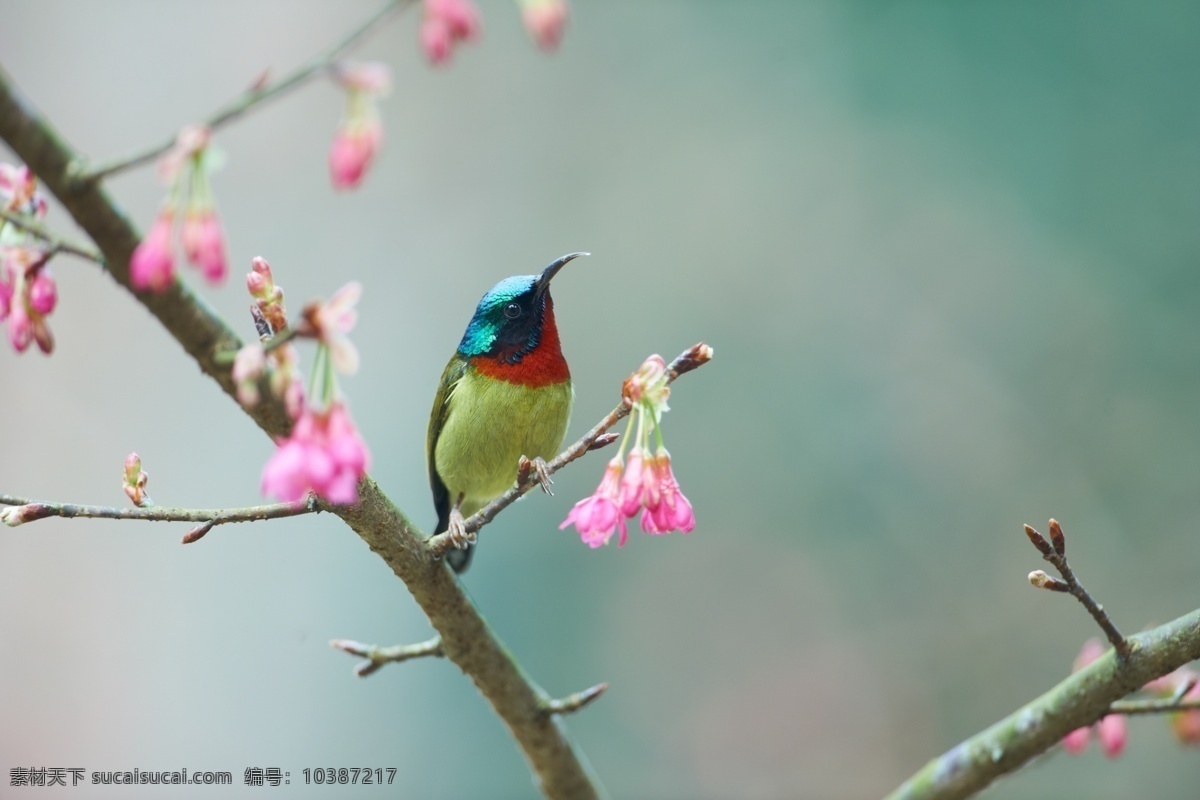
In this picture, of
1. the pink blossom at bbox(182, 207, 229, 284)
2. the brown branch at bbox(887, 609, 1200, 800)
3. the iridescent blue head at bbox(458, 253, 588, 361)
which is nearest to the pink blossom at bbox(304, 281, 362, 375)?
the pink blossom at bbox(182, 207, 229, 284)

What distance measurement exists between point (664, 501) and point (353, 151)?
0.69m

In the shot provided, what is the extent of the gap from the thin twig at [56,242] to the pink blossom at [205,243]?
22 cm

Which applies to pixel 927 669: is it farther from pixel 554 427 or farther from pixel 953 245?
pixel 554 427

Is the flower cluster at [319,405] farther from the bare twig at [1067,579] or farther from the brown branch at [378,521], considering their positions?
the bare twig at [1067,579]

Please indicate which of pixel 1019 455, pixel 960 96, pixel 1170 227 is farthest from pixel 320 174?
pixel 1170 227

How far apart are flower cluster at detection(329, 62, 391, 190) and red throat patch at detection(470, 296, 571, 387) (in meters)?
1.68

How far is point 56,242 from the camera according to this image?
111 centimetres

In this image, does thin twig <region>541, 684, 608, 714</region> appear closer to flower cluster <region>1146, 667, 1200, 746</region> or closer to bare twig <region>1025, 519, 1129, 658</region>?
bare twig <region>1025, 519, 1129, 658</region>

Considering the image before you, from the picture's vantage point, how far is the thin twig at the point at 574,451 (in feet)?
4.57

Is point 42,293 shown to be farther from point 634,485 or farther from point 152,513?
point 634,485

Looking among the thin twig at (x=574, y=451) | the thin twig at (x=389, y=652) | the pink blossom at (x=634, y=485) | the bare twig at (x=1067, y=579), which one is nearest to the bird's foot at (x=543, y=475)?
the thin twig at (x=574, y=451)

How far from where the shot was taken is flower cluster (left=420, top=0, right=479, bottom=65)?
36.0 inches

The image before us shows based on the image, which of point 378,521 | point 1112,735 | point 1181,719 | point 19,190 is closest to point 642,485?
point 378,521

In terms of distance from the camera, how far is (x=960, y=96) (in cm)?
538
